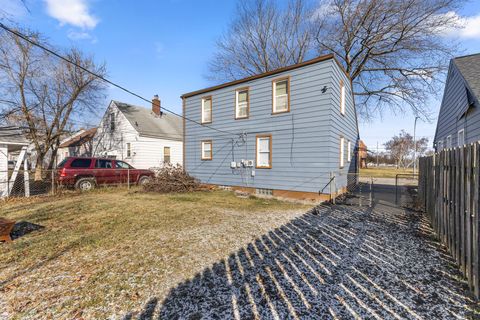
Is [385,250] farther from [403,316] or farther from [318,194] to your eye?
[318,194]

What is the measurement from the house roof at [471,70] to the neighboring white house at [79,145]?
1085 inches

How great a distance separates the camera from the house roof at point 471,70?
23.6 ft

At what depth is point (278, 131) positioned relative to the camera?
9508 millimetres

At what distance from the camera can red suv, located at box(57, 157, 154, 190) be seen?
9969mm

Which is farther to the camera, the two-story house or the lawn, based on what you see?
the two-story house

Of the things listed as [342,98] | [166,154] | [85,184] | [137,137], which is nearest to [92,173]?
[85,184]

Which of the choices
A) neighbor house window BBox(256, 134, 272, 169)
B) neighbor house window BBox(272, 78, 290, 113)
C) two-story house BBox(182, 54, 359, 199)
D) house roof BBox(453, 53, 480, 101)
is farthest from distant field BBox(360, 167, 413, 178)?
neighbor house window BBox(272, 78, 290, 113)

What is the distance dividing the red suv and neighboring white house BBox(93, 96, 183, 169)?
5069mm

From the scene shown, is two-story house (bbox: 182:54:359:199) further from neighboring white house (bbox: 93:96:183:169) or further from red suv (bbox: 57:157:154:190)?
neighboring white house (bbox: 93:96:183:169)

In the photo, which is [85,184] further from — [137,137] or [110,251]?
[110,251]

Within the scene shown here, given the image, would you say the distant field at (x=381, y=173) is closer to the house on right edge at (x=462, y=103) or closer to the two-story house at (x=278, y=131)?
the house on right edge at (x=462, y=103)

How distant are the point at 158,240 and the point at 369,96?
776 inches

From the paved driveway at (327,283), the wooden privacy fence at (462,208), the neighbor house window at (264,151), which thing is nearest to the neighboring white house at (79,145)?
the neighbor house window at (264,151)

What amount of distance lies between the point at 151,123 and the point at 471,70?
2121 cm
